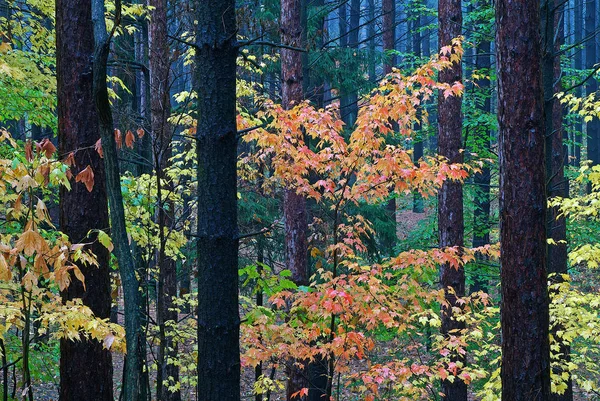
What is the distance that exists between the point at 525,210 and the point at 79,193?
14.6ft

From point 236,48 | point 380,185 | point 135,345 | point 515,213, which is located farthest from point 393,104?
point 135,345

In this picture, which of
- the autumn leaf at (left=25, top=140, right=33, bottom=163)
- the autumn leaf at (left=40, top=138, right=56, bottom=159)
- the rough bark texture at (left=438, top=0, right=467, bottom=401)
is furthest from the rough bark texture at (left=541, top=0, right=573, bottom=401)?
the autumn leaf at (left=25, top=140, right=33, bottom=163)

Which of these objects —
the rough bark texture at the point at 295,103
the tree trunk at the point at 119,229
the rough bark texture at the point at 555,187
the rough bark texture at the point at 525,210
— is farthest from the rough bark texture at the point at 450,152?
the tree trunk at the point at 119,229

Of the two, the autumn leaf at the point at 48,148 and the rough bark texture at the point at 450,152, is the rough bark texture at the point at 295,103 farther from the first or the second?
the autumn leaf at the point at 48,148

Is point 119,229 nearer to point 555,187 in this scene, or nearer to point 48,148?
point 48,148

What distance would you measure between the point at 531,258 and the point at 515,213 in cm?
46

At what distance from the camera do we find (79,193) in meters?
5.56

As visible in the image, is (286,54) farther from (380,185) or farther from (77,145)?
(77,145)

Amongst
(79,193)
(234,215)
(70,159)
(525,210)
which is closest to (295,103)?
(79,193)

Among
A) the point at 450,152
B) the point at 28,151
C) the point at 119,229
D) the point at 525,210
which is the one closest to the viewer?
the point at 119,229

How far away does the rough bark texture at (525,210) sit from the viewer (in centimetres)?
516

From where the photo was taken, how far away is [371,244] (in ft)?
43.9

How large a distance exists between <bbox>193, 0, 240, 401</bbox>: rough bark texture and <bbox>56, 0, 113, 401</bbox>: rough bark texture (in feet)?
7.54

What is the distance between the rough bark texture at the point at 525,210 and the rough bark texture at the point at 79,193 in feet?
13.6
